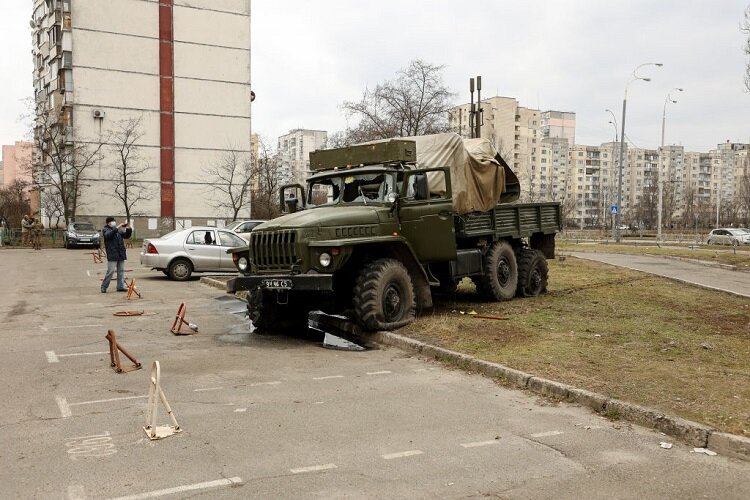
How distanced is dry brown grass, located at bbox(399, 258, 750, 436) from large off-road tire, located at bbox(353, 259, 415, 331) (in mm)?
296

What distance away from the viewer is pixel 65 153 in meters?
52.9

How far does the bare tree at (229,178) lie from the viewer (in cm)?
5996

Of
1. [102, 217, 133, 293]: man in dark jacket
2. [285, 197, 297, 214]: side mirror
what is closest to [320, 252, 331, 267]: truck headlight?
[285, 197, 297, 214]: side mirror

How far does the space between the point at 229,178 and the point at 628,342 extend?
54551 mm

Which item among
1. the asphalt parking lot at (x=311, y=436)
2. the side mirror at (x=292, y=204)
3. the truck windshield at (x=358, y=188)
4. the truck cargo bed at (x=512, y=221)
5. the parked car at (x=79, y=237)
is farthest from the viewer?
the parked car at (x=79, y=237)

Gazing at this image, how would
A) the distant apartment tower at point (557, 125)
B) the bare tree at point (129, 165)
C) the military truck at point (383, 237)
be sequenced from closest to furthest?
1. the military truck at point (383, 237)
2. the bare tree at point (129, 165)
3. the distant apartment tower at point (557, 125)

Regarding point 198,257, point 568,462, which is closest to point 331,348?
point 568,462

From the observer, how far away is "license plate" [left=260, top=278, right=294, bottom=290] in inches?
376

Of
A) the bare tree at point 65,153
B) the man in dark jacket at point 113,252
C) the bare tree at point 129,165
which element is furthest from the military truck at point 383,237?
the bare tree at point 129,165

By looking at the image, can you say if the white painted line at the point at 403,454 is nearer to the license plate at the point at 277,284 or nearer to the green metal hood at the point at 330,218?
the license plate at the point at 277,284

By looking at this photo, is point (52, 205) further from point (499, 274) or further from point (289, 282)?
point (289, 282)

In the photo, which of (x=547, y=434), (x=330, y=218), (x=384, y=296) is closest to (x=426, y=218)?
(x=384, y=296)

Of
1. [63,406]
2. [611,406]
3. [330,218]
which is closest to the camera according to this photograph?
[611,406]

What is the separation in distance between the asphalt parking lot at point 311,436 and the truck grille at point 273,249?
1.34 metres
